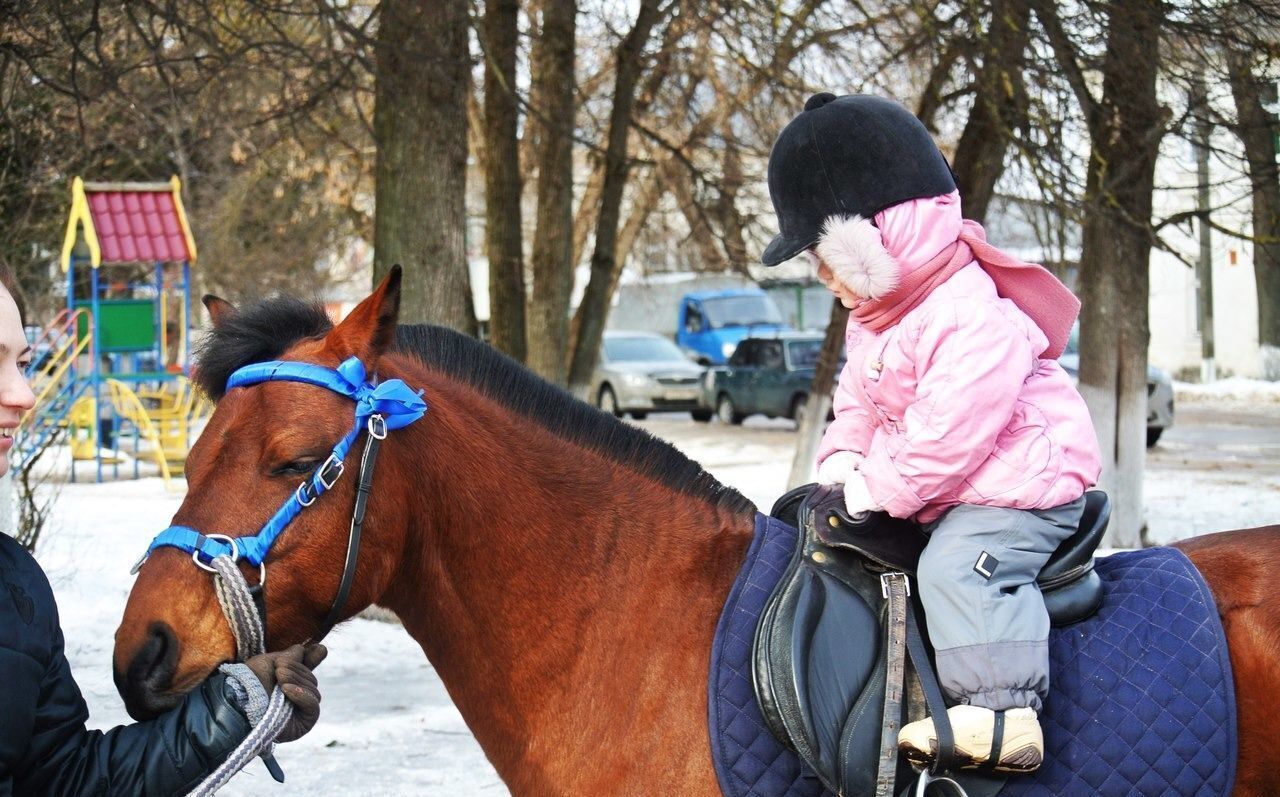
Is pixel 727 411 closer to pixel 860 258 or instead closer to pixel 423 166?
pixel 423 166

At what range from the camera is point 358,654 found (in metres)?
6.89

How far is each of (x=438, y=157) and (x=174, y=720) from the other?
16.5 feet

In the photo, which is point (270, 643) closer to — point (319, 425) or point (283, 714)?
point (283, 714)

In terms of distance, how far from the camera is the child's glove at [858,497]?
95.7 inches

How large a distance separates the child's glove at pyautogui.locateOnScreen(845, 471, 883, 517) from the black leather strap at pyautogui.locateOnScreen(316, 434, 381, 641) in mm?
931

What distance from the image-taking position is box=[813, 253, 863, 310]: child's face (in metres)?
2.57

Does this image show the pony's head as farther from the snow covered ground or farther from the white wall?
the white wall

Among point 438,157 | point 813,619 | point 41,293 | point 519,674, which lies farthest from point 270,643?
point 41,293

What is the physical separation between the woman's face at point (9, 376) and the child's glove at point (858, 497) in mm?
1505

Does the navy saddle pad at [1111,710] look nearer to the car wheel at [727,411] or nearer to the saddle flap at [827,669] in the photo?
the saddle flap at [827,669]

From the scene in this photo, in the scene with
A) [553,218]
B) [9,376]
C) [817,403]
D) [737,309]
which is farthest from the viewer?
[737,309]

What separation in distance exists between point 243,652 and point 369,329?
66 centimetres

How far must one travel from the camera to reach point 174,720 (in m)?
2.16

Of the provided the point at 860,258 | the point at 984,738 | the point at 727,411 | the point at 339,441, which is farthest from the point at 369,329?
the point at 727,411
